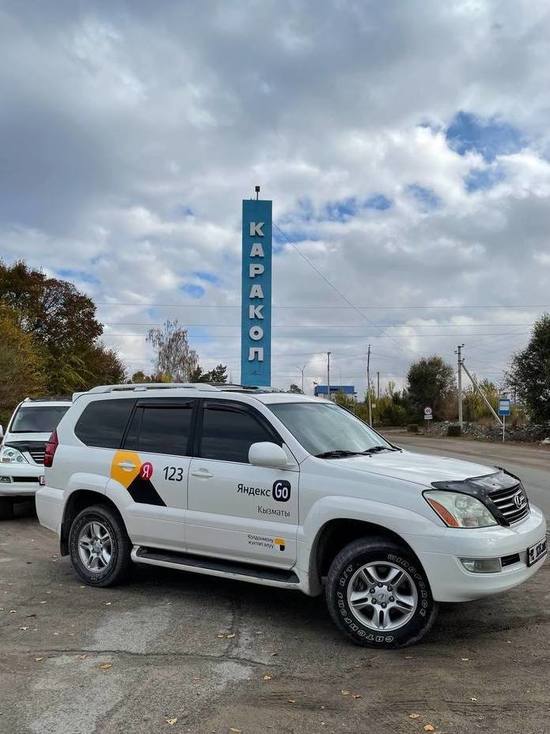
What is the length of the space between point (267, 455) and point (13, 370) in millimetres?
26875

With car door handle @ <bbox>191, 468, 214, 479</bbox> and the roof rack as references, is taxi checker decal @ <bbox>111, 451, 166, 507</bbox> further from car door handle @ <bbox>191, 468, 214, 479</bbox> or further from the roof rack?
the roof rack

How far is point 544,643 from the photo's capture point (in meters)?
4.83

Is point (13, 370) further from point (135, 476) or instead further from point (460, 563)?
point (460, 563)

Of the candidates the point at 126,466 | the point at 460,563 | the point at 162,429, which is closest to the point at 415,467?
the point at 460,563

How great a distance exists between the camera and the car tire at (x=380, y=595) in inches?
184

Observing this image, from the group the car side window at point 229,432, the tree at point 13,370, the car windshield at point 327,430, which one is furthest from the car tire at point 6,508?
the tree at point 13,370

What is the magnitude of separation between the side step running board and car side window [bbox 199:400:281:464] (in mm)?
844

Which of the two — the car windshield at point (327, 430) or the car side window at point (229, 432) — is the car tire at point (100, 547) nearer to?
the car side window at point (229, 432)

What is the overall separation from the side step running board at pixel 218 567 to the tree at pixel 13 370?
83.0 feet

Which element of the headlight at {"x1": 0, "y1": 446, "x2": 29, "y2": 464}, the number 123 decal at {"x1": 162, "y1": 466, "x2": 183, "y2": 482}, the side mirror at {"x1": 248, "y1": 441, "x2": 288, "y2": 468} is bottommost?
the headlight at {"x1": 0, "y1": 446, "x2": 29, "y2": 464}

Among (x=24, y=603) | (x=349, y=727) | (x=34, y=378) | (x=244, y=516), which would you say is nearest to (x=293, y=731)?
(x=349, y=727)

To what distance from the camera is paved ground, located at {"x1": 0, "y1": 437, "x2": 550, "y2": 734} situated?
3707 millimetres

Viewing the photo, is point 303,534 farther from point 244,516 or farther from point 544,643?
point 544,643

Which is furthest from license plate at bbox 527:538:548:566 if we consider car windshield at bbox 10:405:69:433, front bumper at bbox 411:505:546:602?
car windshield at bbox 10:405:69:433
